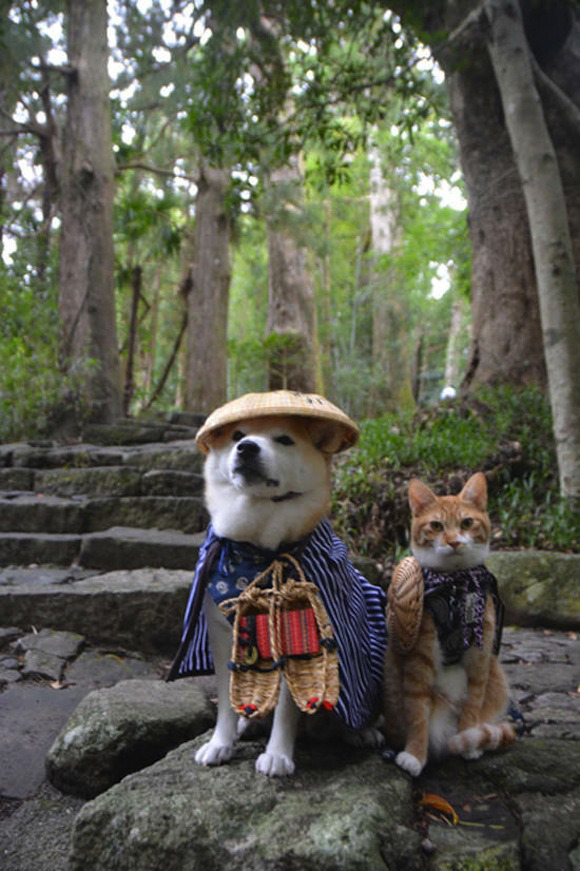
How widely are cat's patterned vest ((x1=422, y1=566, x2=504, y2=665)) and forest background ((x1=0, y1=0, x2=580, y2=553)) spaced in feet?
8.93

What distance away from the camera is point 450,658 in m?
1.84

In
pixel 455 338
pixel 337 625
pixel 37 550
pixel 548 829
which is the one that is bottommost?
pixel 548 829

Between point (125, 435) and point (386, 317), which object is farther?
point (386, 317)

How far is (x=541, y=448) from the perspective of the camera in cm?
527

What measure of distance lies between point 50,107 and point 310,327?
5263mm

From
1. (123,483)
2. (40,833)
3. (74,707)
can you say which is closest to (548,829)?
(40,833)

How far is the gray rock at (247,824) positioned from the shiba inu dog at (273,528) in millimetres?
117

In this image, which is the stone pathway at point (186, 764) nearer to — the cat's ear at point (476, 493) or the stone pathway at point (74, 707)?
the stone pathway at point (74, 707)

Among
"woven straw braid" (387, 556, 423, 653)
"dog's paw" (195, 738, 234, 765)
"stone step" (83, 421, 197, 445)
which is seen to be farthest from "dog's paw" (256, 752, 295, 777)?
"stone step" (83, 421, 197, 445)

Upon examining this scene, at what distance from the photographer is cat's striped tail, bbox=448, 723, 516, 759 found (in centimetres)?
182

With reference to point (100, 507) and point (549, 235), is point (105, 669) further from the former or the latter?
point (549, 235)

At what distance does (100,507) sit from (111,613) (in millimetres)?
1558

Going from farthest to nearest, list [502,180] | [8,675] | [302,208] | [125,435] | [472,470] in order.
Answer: [302,208] < [125,435] < [502,180] < [472,470] < [8,675]

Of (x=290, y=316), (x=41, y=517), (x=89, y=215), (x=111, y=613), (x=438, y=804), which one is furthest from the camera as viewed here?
(x=290, y=316)
